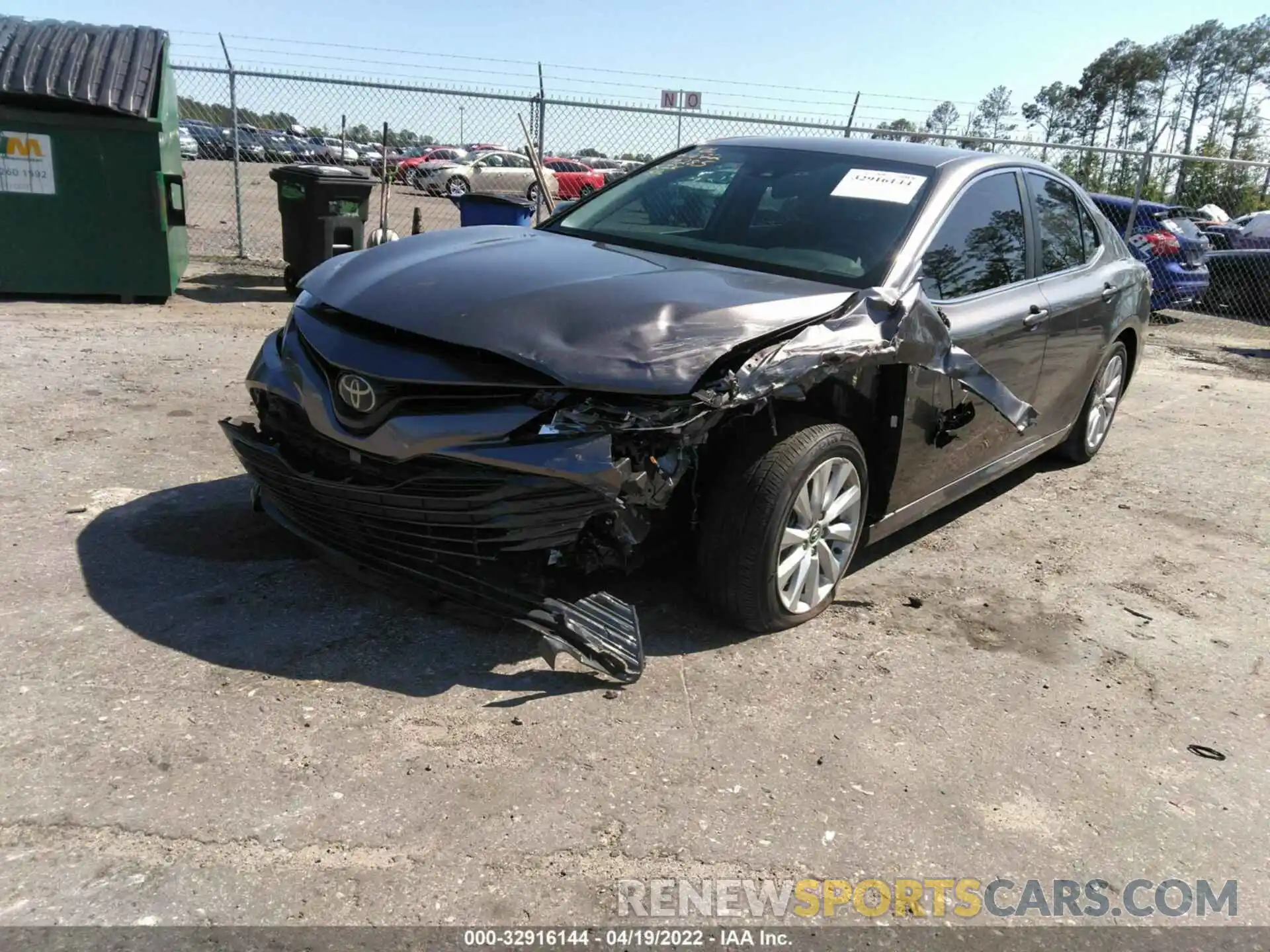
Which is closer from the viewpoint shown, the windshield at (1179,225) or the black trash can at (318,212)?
the black trash can at (318,212)

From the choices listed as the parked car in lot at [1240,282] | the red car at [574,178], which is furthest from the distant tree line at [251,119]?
the parked car in lot at [1240,282]

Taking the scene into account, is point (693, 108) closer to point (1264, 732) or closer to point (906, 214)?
point (906, 214)

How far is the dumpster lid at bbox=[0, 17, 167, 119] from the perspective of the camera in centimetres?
784

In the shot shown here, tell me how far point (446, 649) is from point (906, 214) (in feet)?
8.07

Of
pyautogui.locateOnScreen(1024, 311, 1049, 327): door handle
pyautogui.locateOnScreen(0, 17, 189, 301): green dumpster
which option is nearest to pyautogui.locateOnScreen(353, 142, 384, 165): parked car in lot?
pyautogui.locateOnScreen(0, 17, 189, 301): green dumpster

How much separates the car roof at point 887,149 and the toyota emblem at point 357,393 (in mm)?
2435

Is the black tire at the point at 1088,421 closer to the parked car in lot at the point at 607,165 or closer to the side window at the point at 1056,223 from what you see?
the side window at the point at 1056,223

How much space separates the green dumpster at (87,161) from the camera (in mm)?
7941

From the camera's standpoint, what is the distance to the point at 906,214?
396 cm

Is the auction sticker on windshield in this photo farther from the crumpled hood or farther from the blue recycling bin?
the blue recycling bin

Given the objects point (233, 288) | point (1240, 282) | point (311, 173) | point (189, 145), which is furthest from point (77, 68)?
point (1240, 282)

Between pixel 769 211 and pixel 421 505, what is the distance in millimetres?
2091

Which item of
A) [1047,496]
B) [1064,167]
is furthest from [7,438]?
[1064,167]

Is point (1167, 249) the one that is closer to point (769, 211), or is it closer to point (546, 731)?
point (769, 211)
